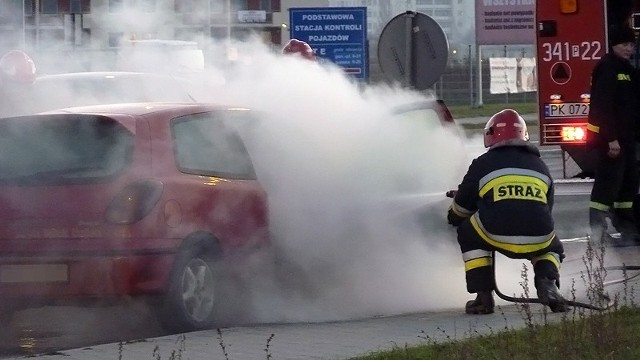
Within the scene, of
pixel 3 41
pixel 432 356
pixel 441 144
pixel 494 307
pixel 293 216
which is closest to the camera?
pixel 432 356

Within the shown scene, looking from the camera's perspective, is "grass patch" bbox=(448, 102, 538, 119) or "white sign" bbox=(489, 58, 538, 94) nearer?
"grass patch" bbox=(448, 102, 538, 119)

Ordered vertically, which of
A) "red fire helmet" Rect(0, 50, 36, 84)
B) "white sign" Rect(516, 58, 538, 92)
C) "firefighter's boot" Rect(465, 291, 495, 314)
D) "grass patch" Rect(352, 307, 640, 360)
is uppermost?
"red fire helmet" Rect(0, 50, 36, 84)

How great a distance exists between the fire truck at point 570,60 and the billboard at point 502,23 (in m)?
37.2

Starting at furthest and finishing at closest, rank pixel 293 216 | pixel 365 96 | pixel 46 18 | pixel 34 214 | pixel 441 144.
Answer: pixel 46 18 → pixel 365 96 → pixel 441 144 → pixel 293 216 → pixel 34 214

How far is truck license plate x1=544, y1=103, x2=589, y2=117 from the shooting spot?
15156 mm

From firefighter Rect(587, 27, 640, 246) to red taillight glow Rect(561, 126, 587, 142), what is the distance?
1.24 m

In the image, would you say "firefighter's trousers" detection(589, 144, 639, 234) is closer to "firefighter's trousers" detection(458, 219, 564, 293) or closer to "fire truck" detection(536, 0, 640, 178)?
"fire truck" detection(536, 0, 640, 178)

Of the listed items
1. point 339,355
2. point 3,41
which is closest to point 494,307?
point 339,355

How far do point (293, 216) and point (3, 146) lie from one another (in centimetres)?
216

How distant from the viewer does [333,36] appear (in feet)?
78.2

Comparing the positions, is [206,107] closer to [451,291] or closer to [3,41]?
[451,291]

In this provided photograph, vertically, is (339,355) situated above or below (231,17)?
below

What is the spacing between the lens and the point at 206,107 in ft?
33.9

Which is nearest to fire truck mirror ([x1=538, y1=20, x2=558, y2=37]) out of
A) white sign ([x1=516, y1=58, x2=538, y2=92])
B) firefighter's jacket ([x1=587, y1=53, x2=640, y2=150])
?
firefighter's jacket ([x1=587, y1=53, x2=640, y2=150])
